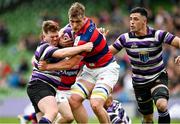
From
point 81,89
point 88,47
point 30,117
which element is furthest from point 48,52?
point 30,117

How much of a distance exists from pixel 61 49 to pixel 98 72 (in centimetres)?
93

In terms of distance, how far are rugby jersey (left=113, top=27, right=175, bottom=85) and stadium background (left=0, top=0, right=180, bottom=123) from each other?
542 centimetres

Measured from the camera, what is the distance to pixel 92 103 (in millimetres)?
12922

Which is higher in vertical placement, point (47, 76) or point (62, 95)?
point (47, 76)

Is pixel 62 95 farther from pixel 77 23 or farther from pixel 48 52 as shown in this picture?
pixel 77 23

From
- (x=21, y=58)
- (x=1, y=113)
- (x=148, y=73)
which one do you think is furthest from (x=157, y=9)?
(x=148, y=73)

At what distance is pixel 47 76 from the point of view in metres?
13.5

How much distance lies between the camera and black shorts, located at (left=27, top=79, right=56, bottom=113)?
13.1m

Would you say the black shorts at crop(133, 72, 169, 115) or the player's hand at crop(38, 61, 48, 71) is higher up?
the player's hand at crop(38, 61, 48, 71)

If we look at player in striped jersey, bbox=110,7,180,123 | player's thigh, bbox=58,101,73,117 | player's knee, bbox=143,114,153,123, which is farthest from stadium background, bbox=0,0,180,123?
player's thigh, bbox=58,101,73,117

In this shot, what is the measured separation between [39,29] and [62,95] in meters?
16.0

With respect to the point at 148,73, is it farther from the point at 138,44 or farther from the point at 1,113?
the point at 1,113

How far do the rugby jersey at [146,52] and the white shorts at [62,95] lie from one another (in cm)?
135

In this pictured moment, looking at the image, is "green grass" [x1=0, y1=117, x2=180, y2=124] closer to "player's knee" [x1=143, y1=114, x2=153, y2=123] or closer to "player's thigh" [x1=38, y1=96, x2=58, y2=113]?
"player's knee" [x1=143, y1=114, x2=153, y2=123]
